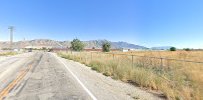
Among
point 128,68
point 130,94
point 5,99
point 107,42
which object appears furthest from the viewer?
point 107,42

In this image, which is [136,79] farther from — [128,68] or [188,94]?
[188,94]

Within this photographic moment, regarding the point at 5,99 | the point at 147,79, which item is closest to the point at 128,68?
the point at 147,79

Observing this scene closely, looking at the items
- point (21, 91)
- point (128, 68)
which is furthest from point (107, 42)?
point (21, 91)

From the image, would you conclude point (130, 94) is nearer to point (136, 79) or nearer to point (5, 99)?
point (136, 79)

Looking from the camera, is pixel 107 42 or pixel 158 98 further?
pixel 107 42

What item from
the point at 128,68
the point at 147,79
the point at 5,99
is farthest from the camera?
the point at 128,68

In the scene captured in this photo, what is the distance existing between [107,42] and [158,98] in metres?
89.7

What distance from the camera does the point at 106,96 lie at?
9.48 metres

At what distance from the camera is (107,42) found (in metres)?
99.1

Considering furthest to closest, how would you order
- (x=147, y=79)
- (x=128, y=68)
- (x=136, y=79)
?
1. (x=128, y=68)
2. (x=136, y=79)
3. (x=147, y=79)

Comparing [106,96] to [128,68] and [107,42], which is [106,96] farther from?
[107,42]

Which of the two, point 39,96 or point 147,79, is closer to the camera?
point 39,96

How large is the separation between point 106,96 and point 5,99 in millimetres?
3733

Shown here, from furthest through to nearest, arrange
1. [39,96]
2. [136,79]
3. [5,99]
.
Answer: [136,79] → [39,96] → [5,99]
